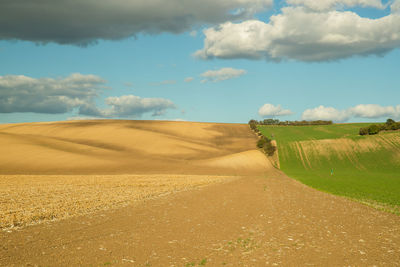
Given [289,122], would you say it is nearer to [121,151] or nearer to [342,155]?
[342,155]

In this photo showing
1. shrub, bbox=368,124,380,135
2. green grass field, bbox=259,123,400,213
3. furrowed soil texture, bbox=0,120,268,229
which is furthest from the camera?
shrub, bbox=368,124,380,135

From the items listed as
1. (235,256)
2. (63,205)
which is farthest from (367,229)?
(63,205)

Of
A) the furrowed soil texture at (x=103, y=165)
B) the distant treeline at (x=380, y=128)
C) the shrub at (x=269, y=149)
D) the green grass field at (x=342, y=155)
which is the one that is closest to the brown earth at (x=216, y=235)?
the furrowed soil texture at (x=103, y=165)

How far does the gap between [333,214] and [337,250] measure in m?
8.73

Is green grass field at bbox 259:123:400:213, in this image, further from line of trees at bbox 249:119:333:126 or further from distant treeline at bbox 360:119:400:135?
line of trees at bbox 249:119:333:126

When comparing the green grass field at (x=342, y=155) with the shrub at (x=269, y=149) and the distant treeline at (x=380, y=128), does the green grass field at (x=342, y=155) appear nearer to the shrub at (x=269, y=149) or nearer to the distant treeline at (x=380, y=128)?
the shrub at (x=269, y=149)

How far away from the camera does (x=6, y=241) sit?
44.4 ft

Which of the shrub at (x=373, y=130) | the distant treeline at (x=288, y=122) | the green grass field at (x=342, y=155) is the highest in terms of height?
the distant treeline at (x=288, y=122)

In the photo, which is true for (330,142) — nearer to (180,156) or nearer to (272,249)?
(180,156)

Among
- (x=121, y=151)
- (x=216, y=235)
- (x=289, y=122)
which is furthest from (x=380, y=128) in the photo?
(x=216, y=235)

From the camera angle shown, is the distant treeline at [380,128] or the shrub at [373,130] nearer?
the shrub at [373,130]

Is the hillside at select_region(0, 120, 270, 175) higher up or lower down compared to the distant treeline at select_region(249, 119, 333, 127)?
lower down

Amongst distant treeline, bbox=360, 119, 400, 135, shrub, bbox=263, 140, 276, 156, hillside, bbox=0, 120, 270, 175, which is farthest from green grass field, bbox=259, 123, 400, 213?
hillside, bbox=0, 120, 270, 175

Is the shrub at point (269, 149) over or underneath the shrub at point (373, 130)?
underneath
